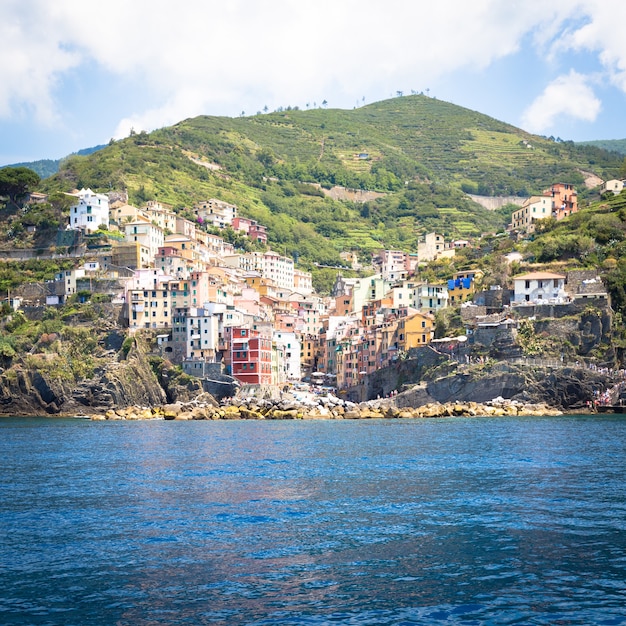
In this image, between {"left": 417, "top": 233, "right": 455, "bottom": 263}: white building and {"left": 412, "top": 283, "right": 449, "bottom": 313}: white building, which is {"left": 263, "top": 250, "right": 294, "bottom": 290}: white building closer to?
{"left": 417, "top": 233, "right": 455, "bottom": 263}: white building

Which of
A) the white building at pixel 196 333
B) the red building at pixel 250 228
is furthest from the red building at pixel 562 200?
the white building at pixel 196 333

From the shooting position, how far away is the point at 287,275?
13900 cm

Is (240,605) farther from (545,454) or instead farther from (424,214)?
(424,214)

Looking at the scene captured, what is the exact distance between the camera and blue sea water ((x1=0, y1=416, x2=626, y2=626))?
16594 millimetres

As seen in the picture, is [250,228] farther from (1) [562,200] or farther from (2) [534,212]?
(1) [562,200]

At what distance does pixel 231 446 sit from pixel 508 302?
158ft

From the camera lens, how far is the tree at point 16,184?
11812cm

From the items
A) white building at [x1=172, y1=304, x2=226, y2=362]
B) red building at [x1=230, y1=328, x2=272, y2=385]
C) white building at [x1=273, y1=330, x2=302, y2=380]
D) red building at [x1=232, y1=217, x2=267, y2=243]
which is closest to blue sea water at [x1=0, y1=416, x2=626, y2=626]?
red building at [x1=230, y1=328, x2=272, y2=385]

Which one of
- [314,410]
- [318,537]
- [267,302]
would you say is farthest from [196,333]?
[318,537]

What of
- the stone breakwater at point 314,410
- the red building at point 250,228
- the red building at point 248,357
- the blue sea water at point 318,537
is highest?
the red building at point 250,228

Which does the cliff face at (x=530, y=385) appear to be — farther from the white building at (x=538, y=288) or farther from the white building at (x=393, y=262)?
the white building at (x=393, y=262)

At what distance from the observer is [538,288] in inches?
3430

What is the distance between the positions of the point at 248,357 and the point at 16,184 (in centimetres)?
4664

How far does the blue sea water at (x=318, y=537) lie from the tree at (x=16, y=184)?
8180cm
